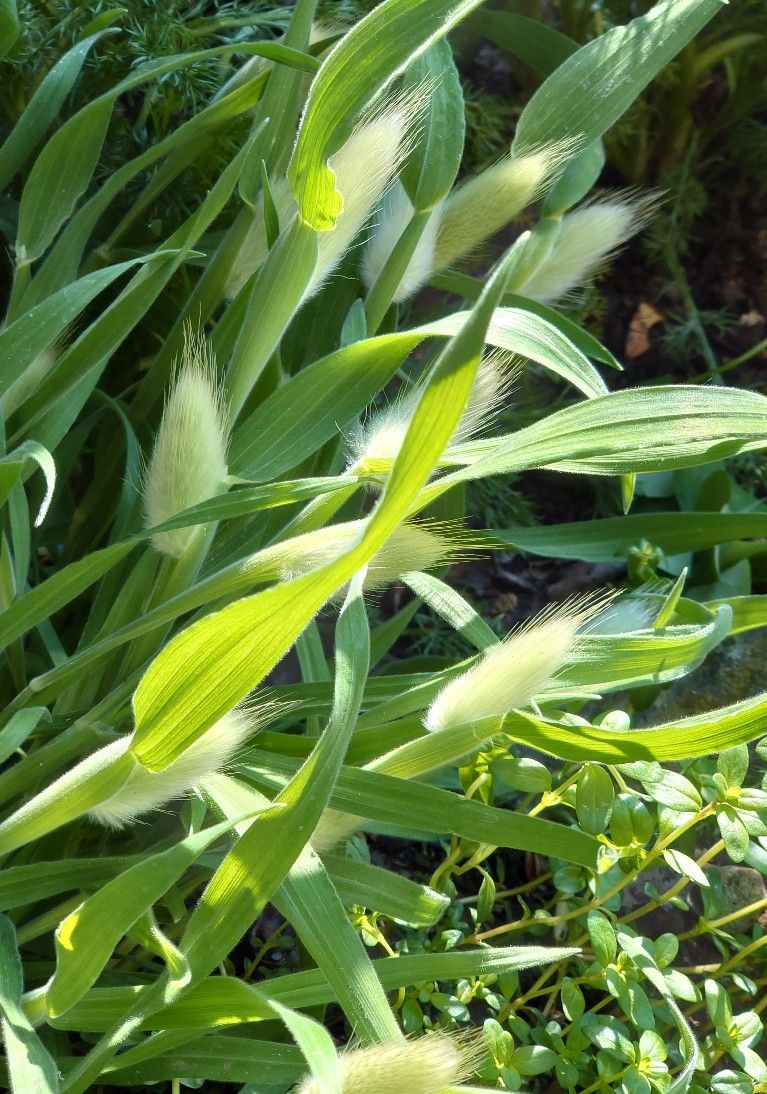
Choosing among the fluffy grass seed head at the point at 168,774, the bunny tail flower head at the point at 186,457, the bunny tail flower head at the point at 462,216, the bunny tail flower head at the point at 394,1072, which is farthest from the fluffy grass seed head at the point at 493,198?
the bunny tail flower head at the point at 394,1072

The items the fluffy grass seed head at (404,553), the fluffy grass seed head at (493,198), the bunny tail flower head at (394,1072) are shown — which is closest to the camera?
the bunny tail flower head at (394,1072)

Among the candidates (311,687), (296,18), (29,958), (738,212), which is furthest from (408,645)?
(738,212)

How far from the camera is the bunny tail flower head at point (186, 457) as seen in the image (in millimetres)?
527

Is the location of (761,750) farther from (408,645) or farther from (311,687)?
(408,645)

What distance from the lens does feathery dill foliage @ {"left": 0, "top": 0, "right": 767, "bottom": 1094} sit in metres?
0.45

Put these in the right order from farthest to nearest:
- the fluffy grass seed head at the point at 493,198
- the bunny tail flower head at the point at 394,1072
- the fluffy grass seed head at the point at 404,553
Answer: the fluffy grass seed head at the point at 493,198
the fluffy grass seed head at the point at 404,553
the bunny tail flower head at the point at 394,1072

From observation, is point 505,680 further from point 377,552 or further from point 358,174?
point 358,174

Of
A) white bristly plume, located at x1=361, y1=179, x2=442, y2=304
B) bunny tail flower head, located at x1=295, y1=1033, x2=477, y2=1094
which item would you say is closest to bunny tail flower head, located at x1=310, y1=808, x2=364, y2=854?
bunny tail flower head, located at x1=295, y1=1033, x2=477, y2=1094

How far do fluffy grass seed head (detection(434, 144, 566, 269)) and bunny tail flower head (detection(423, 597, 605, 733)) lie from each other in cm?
31

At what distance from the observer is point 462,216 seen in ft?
2.25

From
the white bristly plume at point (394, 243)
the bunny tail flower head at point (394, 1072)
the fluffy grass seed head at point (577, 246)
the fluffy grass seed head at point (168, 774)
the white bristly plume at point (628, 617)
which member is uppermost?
the white bristly plume at point (394, 243)

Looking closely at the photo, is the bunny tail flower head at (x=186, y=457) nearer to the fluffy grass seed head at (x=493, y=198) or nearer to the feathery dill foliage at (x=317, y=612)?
the feathery dill foliage at (x=317, y=612)

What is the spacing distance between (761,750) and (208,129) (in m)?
0.57

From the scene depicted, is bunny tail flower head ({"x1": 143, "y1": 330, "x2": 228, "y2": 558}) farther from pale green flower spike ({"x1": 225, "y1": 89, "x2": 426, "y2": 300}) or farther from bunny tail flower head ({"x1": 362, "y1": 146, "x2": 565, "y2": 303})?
bunny tail flower head ({"x1": 362, "y1": 146, "x2": 565, "y2": 303})
